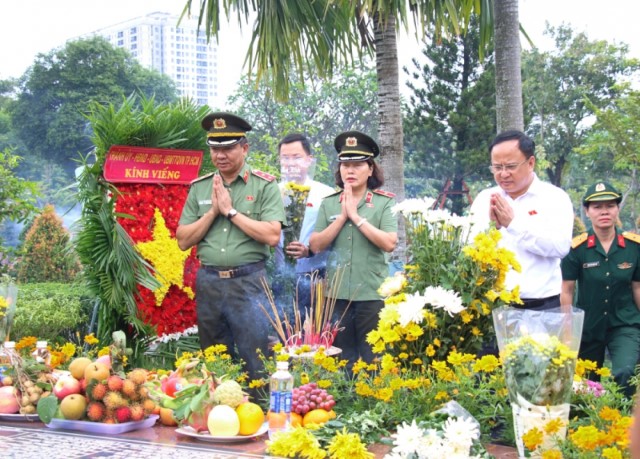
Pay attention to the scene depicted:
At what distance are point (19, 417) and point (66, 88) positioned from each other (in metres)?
48.0

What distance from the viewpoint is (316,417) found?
11.8ft

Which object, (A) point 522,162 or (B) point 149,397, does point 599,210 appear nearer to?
(A) point 522,162

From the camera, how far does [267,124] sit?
3172 centimetres

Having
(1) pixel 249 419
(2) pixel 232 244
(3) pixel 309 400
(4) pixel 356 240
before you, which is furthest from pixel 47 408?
(4) pixel 356 240

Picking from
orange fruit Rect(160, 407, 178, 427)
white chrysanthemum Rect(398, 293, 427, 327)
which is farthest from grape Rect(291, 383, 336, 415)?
orange fruit Rect(160, 407, 178, 427)

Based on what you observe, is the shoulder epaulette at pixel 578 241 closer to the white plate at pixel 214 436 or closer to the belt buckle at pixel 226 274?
the belt buckle at pixel 226 274

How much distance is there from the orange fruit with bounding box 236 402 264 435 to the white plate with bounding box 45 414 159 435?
528 mm

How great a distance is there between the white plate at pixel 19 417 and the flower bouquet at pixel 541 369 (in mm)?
2401

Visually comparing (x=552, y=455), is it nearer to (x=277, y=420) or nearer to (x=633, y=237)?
(x=277, y=420)

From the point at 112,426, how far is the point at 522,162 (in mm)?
2599

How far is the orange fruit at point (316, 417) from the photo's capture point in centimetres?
360

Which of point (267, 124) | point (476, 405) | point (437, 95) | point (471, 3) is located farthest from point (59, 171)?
point (476, 405)

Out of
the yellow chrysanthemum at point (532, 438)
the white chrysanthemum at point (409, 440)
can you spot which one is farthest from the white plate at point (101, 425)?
the yellow chrysanthemum at point (532, 438)

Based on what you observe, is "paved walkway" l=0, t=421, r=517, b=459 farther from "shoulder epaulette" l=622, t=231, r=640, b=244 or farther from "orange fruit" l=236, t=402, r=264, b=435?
"shoulder epaulette" l=622, t=231, r=640, b=244
